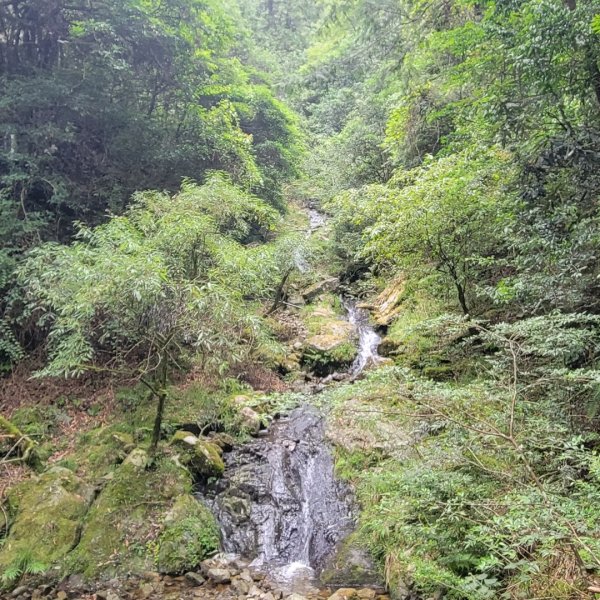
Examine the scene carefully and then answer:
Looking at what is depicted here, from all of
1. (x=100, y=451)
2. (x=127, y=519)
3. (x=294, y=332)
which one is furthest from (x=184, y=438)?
(x=294, y=332)

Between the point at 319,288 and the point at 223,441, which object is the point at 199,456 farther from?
the point at 319,288

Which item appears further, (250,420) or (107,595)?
(250,420)

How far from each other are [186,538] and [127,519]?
0.86 meters

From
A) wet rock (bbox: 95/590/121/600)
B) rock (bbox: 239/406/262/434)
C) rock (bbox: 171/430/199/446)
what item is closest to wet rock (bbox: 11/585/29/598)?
wet rock (bbox: 95/590/121/600)

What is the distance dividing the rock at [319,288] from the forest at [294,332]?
20 centimetres

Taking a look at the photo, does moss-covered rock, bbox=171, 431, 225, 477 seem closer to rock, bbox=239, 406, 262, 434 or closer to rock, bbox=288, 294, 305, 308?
rock, bbox=239, 406, 262, 434

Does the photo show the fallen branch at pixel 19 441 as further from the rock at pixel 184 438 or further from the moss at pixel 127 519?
the rock at pixel 184 438

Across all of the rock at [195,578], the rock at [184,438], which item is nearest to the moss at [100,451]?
the rock at [184,438]

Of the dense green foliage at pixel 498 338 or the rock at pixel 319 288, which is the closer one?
the dense green foliage at pixel 498 338

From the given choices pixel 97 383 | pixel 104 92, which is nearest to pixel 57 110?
pixel 104 92

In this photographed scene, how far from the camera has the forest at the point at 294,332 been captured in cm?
409

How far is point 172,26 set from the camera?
→ 10.8 m

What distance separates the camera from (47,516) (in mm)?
5473

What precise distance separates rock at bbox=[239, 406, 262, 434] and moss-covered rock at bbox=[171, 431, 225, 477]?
724 mm
